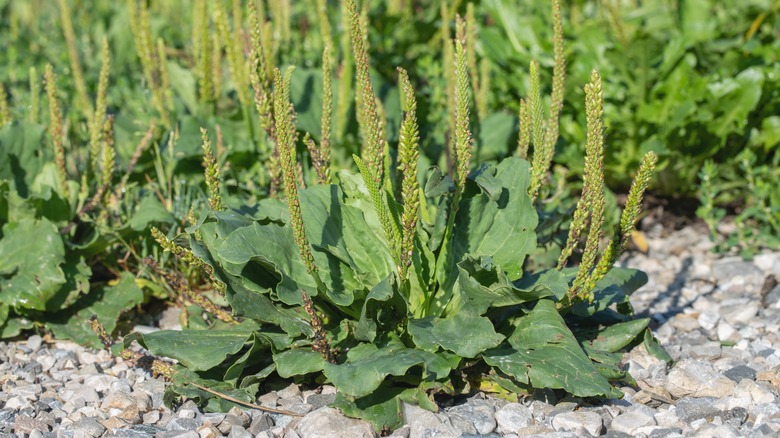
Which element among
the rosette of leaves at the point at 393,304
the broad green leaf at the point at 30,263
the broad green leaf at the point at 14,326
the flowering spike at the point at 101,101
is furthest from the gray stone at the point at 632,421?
Result: the flowering spike at the point at 101,101

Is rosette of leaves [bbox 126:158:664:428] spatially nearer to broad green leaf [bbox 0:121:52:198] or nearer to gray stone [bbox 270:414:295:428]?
gray stone [bbox 270:414:295:428]

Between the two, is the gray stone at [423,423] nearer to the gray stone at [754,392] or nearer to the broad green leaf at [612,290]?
the broad green leaf at [612,290]

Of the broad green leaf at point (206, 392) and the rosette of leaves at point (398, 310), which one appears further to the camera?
the broad green leaf at point (206, 392)

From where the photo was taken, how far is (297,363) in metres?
3.02

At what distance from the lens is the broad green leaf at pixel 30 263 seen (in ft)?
12.0

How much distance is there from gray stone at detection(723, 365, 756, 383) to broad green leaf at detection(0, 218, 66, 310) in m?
2.59

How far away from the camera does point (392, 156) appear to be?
396cm

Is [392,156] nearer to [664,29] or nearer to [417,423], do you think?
[417,423]

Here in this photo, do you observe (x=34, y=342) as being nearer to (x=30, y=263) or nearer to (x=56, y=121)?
(x=30, y=263)

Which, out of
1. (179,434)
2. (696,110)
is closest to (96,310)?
(179,434)

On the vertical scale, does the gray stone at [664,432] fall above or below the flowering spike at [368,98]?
below

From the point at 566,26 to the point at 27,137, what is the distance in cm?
316

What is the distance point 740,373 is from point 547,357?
33.2 inches

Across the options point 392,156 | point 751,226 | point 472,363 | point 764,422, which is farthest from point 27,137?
point 751,226
